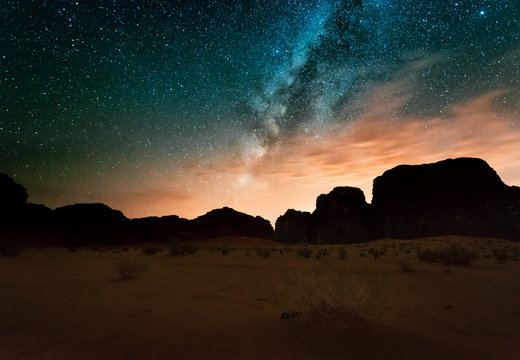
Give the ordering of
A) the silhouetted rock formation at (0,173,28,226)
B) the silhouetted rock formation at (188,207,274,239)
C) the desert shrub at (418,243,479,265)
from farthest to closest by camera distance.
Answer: the silhouetted rock formation at (188,207,274,239)
the silhouetted rock formation at (0,173,28,226)
the desert shrub at (418,243,479,265)

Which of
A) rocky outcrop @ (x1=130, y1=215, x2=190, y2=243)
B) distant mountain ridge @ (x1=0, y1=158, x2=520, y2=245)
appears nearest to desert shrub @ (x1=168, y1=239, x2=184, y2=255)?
distant mountain ridge @ (x1=0, y1=158, x2=520, y2=245)

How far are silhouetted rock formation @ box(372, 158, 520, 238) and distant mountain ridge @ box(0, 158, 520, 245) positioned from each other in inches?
5.5

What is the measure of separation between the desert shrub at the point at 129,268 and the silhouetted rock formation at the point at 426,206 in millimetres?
56896

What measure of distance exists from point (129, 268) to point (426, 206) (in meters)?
61.5

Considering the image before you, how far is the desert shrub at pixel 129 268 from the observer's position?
9.01 m

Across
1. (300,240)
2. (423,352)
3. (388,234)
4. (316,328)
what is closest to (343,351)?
(316,328)

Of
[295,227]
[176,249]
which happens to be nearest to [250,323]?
[176,249]

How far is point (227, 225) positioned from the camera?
93625 mm

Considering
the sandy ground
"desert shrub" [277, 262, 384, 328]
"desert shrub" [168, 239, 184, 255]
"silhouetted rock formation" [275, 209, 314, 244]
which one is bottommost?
the sandy ground

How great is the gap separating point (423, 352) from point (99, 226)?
286ft

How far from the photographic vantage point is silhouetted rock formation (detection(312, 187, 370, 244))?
232ft

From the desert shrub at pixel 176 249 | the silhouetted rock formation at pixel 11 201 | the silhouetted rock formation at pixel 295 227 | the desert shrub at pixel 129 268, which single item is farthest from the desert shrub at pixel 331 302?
the silhouetted rock formation at pixel 295 227

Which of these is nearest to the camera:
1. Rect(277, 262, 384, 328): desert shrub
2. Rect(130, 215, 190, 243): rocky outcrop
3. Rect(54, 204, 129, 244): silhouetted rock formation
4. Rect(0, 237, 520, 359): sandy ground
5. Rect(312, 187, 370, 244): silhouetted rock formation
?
Rect(0, 237, 520, 359): sandy ground

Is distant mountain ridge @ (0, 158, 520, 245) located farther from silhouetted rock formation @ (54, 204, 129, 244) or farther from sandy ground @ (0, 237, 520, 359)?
sandy ground @ (0, 237, 520, 359)
